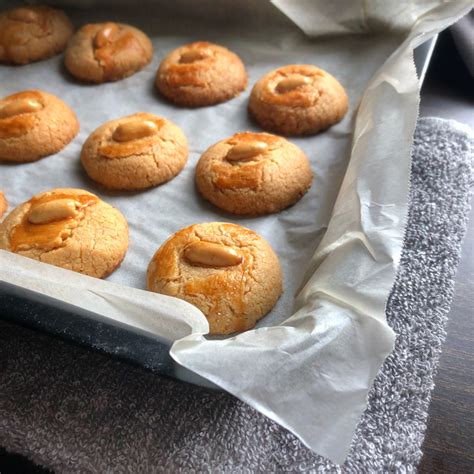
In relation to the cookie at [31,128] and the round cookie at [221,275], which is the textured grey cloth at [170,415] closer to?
the round cookie at [221,275]

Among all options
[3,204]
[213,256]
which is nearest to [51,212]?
[3,204]

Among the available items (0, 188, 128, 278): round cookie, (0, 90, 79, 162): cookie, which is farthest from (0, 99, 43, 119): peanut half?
(0, 188, 128, 278): round cookie

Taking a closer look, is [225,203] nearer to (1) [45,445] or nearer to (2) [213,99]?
(2) [213,99]

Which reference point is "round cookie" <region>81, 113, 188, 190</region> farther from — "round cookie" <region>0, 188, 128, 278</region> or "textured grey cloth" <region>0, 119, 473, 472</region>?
"textured grey cloth" <region>0, 119, 473, 472</region>

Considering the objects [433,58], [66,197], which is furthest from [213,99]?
[433,58]

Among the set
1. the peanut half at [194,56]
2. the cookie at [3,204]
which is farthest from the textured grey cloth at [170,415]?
the peanut half at [194,56]

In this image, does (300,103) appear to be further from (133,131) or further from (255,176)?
(133,131)
